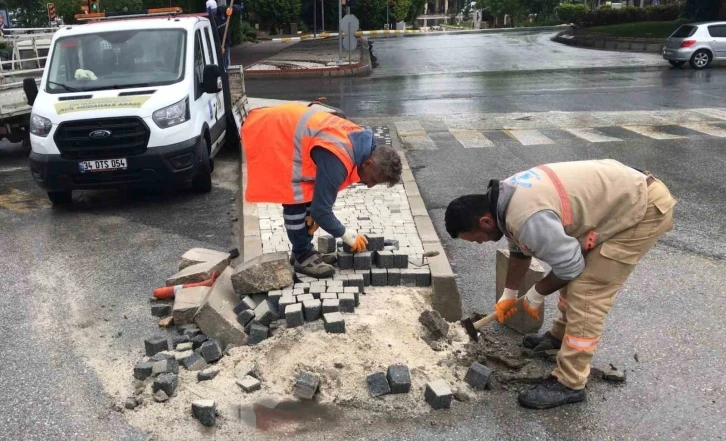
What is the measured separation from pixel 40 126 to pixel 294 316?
4.88 metres

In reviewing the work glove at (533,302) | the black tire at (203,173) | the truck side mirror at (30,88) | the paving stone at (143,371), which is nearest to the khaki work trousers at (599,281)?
the work glove at (533,302)

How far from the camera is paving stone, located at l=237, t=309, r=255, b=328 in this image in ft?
15.1

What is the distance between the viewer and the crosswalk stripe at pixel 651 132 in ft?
37.4

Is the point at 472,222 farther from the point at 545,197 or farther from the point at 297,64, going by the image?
the point at 297,64

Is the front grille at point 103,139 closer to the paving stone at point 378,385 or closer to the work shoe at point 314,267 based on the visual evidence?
the work shoe at point 314,267

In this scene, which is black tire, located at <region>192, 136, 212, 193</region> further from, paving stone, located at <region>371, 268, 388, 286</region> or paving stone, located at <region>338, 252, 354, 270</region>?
paving stone, located at <region>371, 268, 388, 286</region>

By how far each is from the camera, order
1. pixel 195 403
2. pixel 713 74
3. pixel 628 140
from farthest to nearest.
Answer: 1. pixel 713 74
2. pixel 628 140
3. pixel 195 403

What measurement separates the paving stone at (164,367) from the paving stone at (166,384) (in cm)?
13

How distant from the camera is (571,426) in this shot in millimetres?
3723

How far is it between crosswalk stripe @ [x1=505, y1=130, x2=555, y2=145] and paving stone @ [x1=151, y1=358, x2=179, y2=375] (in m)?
8.40

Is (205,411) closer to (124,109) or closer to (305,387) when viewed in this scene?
(305,387)

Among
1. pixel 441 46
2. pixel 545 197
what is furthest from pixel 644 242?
pixel 441 46

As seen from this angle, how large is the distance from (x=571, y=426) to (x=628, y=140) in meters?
8.62

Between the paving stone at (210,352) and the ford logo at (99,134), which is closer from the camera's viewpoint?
the paving stone at (210,352)
